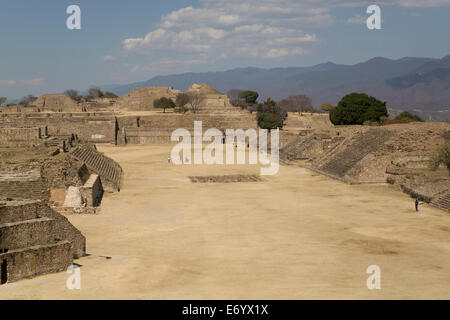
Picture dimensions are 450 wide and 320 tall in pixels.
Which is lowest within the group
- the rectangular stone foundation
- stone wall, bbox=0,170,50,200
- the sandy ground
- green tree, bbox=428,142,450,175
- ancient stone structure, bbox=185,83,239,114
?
the sandy ground

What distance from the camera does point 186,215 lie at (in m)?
22.2

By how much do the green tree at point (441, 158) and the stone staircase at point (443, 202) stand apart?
5.16m

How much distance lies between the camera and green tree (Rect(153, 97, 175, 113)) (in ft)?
262

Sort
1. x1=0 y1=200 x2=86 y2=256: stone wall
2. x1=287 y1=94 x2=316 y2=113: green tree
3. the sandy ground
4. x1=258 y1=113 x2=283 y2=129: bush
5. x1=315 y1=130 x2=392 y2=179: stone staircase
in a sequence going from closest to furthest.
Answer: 1. the sandy ground
2. x1=0 y1=200 x2=86 y2=256: stone wall
3. x1=315 y1=130 x2=392 y2=179: stone staircase
4. x1=258 y1=113 x2=283 y2=129: bush
5. x1=287 y1=94 x2=316 y2=113: green tree

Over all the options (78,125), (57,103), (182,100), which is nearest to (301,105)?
(182,100)

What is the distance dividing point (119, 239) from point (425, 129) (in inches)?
1009

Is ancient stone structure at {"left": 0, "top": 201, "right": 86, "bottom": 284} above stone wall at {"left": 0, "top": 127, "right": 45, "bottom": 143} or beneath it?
beneath

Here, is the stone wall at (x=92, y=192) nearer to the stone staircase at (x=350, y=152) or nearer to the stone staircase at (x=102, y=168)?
the stone staircase at (x=102, y=168)

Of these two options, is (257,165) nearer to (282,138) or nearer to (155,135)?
(282,138)

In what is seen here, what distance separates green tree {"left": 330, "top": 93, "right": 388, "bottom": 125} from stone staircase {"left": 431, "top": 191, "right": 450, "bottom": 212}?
3290cm
